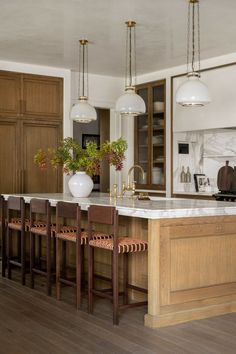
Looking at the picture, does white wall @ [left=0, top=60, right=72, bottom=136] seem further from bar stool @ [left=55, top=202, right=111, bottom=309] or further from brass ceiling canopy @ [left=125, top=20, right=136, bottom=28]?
bar stool @ [left=55, top=202, right=111, bottom=309]

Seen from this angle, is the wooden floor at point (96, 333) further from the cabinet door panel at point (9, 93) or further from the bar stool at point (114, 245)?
the cabinet door panel at point (9, 93)

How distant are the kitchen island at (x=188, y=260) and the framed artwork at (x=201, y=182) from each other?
11.2 ft

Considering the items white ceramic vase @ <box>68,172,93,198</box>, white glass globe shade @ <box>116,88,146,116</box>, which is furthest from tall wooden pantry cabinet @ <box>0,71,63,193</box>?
white glass globe shade @ <box>116,88,146,116</box>

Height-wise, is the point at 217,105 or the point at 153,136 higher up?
the point at 217,105

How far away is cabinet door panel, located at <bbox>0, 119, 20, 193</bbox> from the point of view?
7.47 meters

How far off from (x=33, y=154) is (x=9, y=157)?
0.38 m

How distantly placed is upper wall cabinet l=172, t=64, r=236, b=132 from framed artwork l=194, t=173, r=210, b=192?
2.49 feet

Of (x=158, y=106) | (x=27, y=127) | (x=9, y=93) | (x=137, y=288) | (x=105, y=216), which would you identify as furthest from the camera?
(x=158, y=106)

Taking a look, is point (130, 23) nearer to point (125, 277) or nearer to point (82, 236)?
point (82, 236)

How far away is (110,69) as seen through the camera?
8117mm

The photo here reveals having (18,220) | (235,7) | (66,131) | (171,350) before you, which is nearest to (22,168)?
(66,131)

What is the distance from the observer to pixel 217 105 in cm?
711

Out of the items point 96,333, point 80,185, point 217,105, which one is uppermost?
point 217,105

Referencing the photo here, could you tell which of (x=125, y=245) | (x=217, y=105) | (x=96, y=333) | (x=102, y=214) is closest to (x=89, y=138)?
(x=217, y=105)
